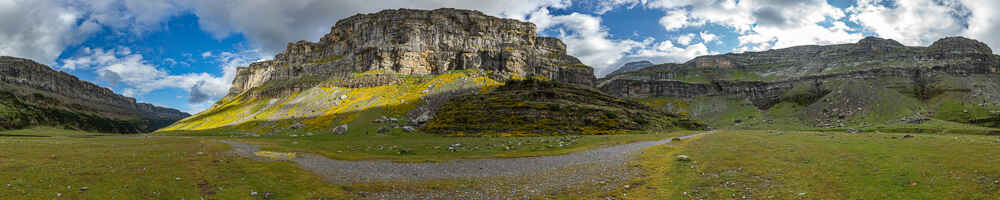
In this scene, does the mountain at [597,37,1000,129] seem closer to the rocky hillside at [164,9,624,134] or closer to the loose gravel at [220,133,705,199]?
the rocky hillside at [164,9,624,134]

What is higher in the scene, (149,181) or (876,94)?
(876,94)

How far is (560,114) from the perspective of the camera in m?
79.7

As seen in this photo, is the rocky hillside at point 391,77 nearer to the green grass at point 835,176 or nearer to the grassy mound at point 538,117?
the grassy mound at point 538,117

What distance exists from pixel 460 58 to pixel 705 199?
168 metres

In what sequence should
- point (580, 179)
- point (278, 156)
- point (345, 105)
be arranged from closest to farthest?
point (580, 179)
point (278, 156)
point (345, 105)

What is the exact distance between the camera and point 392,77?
15275cm

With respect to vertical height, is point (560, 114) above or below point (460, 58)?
below

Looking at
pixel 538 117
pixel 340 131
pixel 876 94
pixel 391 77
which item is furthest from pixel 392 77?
pixel 876 94

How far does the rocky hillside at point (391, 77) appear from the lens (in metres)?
110

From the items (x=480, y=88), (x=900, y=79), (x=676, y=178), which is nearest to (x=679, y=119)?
(x=480, y=88)

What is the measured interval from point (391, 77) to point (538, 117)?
92.8 m

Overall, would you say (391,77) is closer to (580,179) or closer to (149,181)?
(149,181)

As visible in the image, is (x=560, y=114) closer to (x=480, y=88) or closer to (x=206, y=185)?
(x=480, y=88)

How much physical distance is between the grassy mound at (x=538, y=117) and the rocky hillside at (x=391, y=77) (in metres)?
13.5
